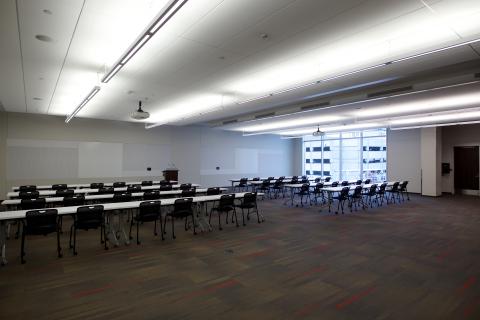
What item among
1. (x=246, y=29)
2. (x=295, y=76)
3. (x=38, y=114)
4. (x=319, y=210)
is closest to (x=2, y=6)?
(x=246, y=29)

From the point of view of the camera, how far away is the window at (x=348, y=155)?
1530 centimetres

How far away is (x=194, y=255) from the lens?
185 inches

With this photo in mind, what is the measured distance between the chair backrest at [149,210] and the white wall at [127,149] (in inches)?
337

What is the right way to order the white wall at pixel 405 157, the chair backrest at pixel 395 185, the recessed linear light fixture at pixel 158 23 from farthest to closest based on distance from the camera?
the white wall at pixel 405 157
the chair backrest at pixel 395 185
the recessed linear light fixture at pixel 158 23

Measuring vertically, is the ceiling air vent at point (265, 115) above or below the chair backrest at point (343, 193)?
above

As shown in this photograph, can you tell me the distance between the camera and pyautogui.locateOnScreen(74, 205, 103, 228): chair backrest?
4.80 metres

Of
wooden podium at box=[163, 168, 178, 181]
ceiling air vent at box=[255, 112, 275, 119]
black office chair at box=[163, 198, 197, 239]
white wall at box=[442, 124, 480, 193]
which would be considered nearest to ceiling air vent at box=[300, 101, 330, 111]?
ceiling air vent at box=[255, 112, 275, 119]

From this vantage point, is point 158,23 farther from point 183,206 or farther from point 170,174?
point 170,174

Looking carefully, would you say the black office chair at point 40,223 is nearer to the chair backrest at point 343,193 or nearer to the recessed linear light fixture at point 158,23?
the recessed linear light fixture at point 158,23

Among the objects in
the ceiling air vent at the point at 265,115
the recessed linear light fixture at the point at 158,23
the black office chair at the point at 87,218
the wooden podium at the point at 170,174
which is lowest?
the black office chair at the point at 87,218

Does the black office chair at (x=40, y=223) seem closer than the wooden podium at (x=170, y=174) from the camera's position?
Yes

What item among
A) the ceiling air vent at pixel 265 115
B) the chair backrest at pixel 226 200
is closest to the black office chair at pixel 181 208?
the chair backrest at pixel 226 200

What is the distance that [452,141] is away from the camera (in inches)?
533

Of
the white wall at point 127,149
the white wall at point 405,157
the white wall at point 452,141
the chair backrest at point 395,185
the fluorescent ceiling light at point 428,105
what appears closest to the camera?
the fluorescent ceiling light at point 428,105
